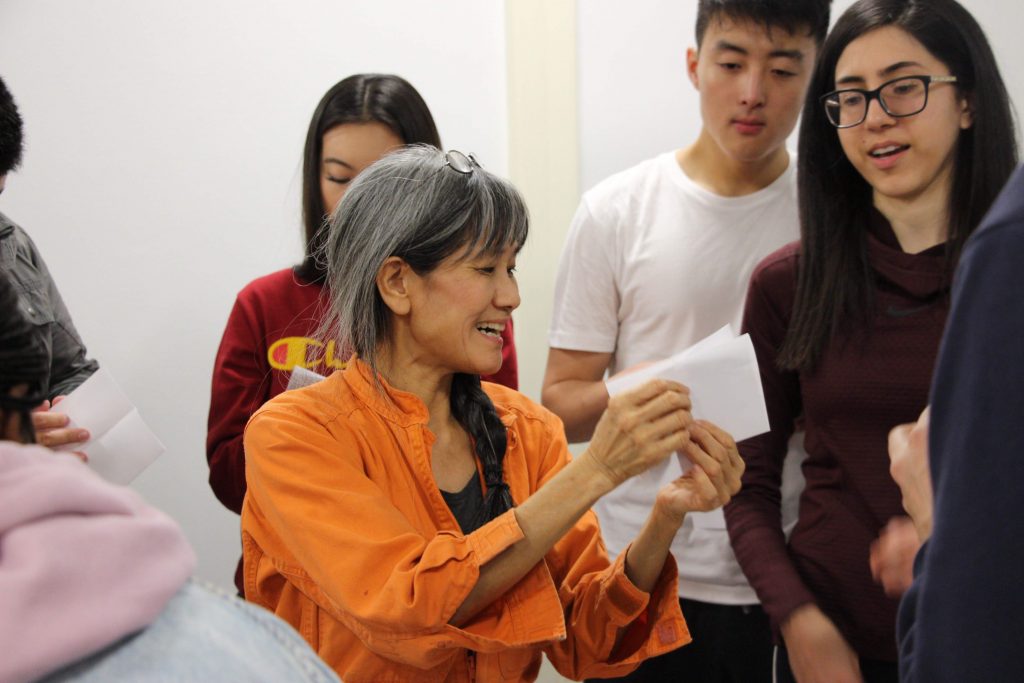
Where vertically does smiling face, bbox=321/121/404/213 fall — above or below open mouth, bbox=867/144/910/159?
below

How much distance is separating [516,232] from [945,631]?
0.98m

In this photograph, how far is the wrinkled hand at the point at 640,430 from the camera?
144 centimetres

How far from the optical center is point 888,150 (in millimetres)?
1741

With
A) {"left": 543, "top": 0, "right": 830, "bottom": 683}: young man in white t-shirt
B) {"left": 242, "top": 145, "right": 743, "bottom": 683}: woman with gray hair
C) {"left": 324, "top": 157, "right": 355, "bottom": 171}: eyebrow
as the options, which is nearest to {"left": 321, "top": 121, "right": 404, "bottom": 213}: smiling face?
{"left": 324, "top": 157, "right": 355, "bottom": 171}: eyebrow

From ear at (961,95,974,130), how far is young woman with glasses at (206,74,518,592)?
38.3 inches

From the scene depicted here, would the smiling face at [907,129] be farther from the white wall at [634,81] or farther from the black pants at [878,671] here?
the white wall at [634,81]

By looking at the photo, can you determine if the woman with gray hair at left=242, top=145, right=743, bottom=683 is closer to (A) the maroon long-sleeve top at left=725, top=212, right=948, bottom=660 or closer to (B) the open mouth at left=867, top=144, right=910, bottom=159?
(A) the maroon long-sleeve top at left=725, top=212, right=948, bottom=660

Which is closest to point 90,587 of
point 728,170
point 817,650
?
point 817,650

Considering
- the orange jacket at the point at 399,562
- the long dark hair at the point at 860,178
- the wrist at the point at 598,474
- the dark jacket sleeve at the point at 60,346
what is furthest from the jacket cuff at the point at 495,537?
the dark jacket sleeve at the point at 60,346

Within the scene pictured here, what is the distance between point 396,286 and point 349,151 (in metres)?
0.73

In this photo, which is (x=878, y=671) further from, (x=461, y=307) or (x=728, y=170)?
(x=728, y=170)

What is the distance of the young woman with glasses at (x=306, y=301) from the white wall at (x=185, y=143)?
0.76 metres

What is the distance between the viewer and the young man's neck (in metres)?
2.22

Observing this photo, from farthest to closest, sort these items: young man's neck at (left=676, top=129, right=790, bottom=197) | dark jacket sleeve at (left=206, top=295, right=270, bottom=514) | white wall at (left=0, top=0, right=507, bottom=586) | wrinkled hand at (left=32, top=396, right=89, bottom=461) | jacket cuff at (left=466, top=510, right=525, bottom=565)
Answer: white wall at (left=0, top=0, right=507, bottom=586) → young man's neck at (left=676, top=129, right=790, bottom=197) → dark jacket sleeve at (left=206, top=295, right=270, bottom=514) → wrinkled hand at (left=32, top=396, right=89, bottom=461) → jacket cuff at (left=466, top=510, right=525, bottom=565)
